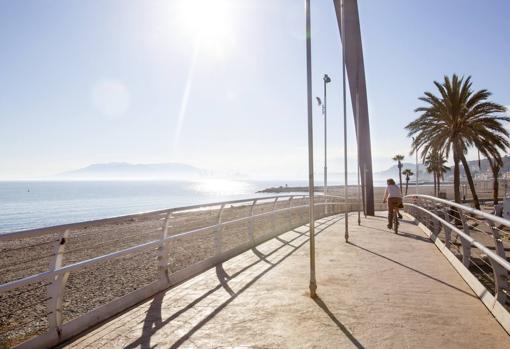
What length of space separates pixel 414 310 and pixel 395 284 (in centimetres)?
125

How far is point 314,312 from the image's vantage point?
4711 mm

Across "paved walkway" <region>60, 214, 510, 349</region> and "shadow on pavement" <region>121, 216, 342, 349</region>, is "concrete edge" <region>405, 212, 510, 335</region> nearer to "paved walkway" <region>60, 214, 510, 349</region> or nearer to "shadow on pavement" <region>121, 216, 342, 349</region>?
"paved walkway" <region>60, 214, 510, 349</region>

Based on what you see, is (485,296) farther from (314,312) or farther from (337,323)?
(314,312)

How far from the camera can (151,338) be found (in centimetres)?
405

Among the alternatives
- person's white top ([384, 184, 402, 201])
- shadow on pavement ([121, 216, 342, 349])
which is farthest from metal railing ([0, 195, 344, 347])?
person's white top ([384, 184, 402, 201])

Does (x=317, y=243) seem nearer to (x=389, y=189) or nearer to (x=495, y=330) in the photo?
(x=389, y=189)

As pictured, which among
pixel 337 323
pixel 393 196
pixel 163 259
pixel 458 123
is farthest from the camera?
pixel 458 123

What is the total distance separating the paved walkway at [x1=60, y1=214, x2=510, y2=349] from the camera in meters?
3.91

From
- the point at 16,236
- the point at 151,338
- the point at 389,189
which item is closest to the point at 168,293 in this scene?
the point at 151,338

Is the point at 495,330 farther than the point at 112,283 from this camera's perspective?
No

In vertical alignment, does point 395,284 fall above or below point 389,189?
below

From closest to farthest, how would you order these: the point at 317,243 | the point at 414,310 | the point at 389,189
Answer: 1. the point at 414,310
2. the point at 317,243
3. the point at 389,189

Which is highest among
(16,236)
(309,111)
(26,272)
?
(309,111)

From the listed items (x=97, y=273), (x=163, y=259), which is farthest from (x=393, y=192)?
(x=97, y=273)
